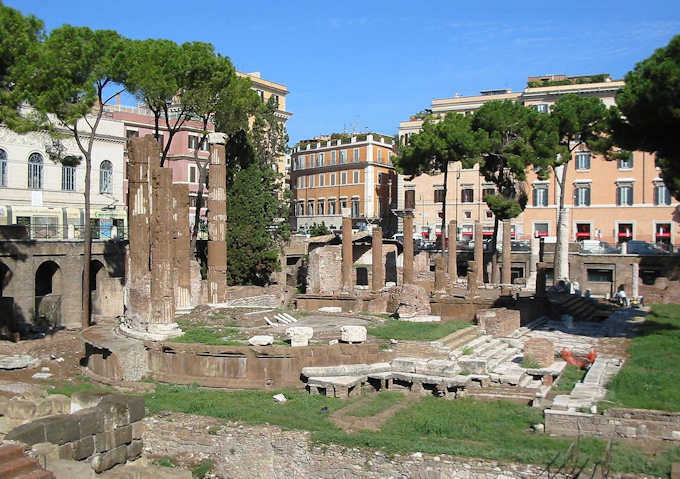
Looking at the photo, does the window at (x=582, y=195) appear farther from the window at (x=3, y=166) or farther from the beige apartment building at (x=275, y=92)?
the window at (x=3, y=166)

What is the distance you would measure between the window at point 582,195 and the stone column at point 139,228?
34.0 meters

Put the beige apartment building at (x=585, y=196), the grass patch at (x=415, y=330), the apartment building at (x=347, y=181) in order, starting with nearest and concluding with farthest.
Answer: the grass patch at (x=415, y=330) → the beige apartment building at (x=585, y=196) → the apartment building at (x=347, y=181)

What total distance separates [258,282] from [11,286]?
1155cm

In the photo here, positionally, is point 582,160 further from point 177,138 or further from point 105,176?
point 105,176

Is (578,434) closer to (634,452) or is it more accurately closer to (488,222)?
(634,452)

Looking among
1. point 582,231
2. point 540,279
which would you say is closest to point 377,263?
point 540,279

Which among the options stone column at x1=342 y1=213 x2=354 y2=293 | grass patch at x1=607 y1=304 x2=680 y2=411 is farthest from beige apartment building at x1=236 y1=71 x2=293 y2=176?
grass patch at x1=607 y1=304 x2=680 y2=411

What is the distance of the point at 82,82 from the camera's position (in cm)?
2552

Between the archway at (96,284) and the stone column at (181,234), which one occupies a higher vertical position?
the stone column at (181,234)

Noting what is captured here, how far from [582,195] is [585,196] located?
0.21 meters

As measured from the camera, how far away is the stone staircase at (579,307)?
28828 millimetres

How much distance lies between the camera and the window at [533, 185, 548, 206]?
47.9 metres

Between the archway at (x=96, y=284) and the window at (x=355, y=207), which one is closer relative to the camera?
the archway at (x=96, y=284)

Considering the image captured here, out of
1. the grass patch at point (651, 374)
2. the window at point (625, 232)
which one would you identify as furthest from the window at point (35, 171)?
the window at point (625, 232)
